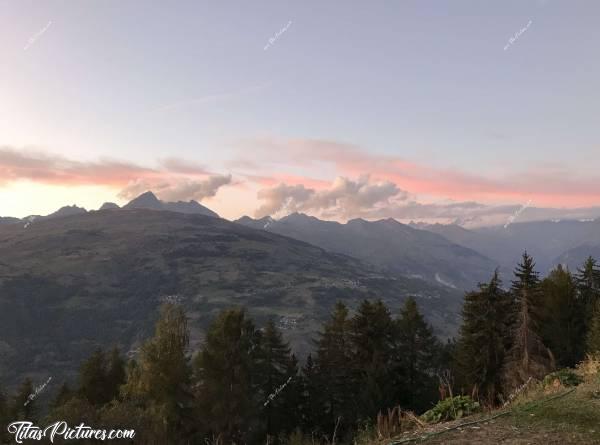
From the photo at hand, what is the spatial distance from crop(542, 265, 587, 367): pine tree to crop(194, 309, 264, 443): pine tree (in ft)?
117

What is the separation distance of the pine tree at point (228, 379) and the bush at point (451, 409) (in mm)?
36405

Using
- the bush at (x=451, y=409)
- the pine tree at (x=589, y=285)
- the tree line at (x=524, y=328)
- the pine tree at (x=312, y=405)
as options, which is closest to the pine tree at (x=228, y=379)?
the pine tree at (x=312, y=405)

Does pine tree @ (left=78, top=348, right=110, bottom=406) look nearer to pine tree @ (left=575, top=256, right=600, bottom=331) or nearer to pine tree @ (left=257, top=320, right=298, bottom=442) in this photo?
pine tree @ (left=257, top=320, right=298, bottom=442)

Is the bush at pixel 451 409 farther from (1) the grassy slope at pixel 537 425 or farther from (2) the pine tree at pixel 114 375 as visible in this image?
(2) the pine tree at pixel 114 375

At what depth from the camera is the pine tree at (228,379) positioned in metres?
47.8

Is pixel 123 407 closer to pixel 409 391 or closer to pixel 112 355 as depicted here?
pixel 112 355

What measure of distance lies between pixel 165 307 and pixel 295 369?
18.8 m

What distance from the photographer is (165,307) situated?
51094mm

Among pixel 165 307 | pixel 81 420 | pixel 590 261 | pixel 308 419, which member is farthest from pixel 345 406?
pixel 590 261

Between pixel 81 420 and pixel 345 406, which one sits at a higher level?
pixel 81 420

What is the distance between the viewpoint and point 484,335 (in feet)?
158

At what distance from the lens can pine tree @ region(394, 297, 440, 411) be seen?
2152 inches

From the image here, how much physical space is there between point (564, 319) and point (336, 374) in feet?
98.2

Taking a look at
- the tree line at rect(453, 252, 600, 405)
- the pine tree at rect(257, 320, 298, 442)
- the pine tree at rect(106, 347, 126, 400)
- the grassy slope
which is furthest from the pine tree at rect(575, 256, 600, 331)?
the pine tree at rect(106, 347, 126, 400)
